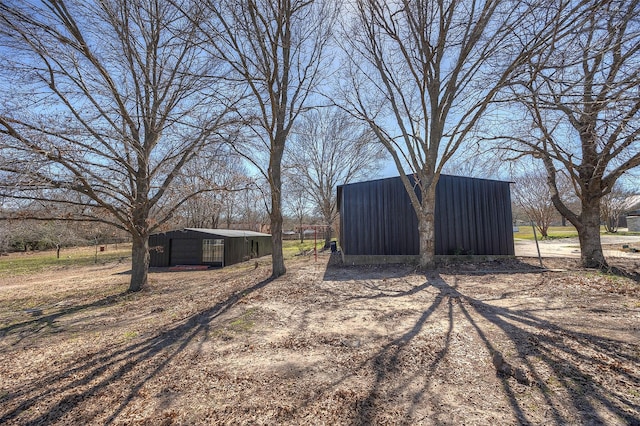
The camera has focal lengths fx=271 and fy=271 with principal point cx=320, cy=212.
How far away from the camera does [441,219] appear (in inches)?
435

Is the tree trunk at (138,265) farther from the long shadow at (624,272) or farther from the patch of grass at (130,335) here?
the long shadow at (624,272)

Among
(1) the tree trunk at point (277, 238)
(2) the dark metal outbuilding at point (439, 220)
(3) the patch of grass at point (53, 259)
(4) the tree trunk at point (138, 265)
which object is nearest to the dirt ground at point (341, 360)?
(4) the tree trunk at point (138, 265)

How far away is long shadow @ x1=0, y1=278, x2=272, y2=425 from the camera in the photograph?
2.33m

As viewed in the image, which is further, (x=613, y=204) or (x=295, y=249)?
(x=613, y=204)

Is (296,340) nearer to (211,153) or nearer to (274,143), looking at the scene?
(274,143)

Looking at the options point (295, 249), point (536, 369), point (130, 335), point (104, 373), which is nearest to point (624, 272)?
point (536, 369)

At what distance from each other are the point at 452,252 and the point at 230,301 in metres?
8.73

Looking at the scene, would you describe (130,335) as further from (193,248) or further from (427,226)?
(193,248)

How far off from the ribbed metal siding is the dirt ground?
5.02 metres

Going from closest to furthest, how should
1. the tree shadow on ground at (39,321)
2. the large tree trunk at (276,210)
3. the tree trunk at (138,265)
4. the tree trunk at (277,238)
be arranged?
the tree shadow on ground at (39,321), the tree trunk at (138,265), the large tree trunk at (276,210), the tree trunk at (277,238)

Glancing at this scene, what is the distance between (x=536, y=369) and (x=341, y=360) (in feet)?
6.15

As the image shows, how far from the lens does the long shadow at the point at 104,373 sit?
7.63 feet

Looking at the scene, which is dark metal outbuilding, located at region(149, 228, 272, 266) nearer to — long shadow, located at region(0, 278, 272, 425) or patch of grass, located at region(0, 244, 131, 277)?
patch of grass, located at region(0, 244, 131, 277)

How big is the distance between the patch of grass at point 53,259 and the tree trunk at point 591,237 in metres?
25.2
